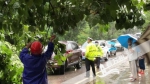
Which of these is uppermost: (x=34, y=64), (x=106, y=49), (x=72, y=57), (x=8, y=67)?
(x=34, y=64)

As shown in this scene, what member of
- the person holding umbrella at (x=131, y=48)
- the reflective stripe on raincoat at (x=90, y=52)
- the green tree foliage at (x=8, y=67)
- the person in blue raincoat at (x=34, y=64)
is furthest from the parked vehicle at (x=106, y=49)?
the person in blue raincoat at (x=34, y=64)

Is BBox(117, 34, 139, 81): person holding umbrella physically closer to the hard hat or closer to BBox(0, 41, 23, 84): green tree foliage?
BBox(0, 41, 23, 84): green tree foliage

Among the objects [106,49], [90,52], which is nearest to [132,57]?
[90,52]

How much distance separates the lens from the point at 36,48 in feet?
17.1

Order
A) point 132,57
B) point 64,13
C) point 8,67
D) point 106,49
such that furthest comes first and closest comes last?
point 106,49 → point 132,57 → point 8,67 → point 64,13

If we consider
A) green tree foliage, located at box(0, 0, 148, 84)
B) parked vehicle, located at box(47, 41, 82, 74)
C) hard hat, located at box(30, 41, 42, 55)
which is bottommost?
parked vehicle, located at box(47, 41, 82, 74)

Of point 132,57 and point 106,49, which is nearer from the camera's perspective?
point 132,57

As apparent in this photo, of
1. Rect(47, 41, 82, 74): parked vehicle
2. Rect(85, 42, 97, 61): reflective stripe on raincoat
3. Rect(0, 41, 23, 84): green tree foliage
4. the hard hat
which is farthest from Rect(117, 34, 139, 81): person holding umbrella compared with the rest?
the hard hat

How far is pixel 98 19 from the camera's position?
313 cm

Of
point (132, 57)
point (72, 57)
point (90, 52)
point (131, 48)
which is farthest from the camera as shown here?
point (72, 57)

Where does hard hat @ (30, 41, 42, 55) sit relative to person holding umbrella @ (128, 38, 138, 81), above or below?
above

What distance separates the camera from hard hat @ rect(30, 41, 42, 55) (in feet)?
16.8

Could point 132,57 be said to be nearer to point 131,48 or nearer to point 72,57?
point 131,48

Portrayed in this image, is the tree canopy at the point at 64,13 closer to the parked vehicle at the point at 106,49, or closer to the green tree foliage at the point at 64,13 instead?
the green tree foliage at the point at 64,13
